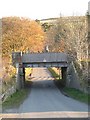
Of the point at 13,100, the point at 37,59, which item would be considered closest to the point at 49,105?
the point at 13,100

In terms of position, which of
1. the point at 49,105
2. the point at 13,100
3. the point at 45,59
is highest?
the point at 45,59

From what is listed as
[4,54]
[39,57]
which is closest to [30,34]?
[4,54]

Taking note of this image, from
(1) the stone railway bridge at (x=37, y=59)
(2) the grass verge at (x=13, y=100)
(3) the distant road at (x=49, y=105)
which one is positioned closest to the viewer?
(3) the distant road at (x=49, y=105)

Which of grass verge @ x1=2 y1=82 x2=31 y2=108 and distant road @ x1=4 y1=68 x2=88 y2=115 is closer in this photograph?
distant road @ x1=4 y1=68 x2=88 y2=115

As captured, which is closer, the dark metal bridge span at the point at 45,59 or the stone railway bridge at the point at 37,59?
the stone railway bridge at the point at 37,59

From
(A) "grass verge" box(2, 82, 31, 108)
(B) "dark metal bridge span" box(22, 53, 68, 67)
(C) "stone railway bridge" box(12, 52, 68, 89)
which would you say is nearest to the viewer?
(A) "grass verge" box(2, 82, 31, 108)

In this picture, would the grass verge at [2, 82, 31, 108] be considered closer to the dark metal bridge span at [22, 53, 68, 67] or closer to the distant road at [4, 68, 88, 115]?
the distant road at [4, 68, 88, 115]

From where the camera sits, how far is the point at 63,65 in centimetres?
6975

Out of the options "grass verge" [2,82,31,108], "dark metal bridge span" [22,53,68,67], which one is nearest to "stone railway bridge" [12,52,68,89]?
"dark metal bridge span" [22,53,68,67]

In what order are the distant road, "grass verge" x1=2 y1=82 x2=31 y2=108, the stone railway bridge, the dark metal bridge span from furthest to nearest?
the dark metal bridge span
the stone railway bridge
"grass verge" x1=2 y1=82 x2=31 y2=108
the distant road

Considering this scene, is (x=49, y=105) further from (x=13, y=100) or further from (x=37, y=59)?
(x=37, y=59)

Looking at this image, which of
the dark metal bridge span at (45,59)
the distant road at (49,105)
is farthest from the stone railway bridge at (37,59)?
the distant road at (49,105)

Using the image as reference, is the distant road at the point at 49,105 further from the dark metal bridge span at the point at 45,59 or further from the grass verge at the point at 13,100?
the dark metal bridge span at the point at 45,59

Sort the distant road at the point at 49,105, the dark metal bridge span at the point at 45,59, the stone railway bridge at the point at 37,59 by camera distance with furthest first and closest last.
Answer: the dark metal bridge span at the point at 45,59 < the stone railway bridge at the point at 37,59 < the distant road at the point at 49,105
